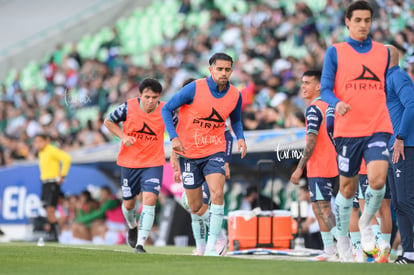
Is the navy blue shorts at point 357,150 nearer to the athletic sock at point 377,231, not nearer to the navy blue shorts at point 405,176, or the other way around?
the navy blue shorts at point 405,176

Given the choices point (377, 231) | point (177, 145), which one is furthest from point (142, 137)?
point (377, 231)

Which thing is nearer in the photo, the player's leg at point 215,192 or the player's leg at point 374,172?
the player's leg at point 374,172

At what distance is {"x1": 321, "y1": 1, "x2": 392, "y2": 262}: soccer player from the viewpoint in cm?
812

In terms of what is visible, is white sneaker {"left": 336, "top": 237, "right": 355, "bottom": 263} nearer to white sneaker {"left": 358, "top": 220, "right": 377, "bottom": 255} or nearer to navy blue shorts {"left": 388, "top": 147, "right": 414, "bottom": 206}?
white sneaker {"left": 358, "top": 220, "right": 377, "bottom": 255}

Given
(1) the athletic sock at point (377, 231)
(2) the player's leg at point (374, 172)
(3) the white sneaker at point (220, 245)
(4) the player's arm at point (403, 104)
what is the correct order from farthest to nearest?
(3) the white sneaker at point (220, 245) < (1) the athletic sock at point (377, 231) < (4) the player's arm at point (403, 104) < (2) the player's leg at point (374, 172)

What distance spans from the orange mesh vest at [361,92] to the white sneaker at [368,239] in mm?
886

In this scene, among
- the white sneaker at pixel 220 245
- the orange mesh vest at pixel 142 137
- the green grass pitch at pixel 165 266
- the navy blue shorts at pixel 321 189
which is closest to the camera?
the green grass pitch at pixel 165 266

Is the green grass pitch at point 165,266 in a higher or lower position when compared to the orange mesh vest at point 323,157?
lower

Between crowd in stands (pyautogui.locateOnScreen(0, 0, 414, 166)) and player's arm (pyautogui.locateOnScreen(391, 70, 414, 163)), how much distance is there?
727 cm

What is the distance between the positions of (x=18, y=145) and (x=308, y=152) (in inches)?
783

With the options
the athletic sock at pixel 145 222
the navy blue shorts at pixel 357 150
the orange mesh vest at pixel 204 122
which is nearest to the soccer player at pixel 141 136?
the athletic sock at pixel 145 222

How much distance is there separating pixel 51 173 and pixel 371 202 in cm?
1210

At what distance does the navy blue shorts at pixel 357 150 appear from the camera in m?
8.07

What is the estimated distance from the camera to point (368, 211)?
27.1ft
